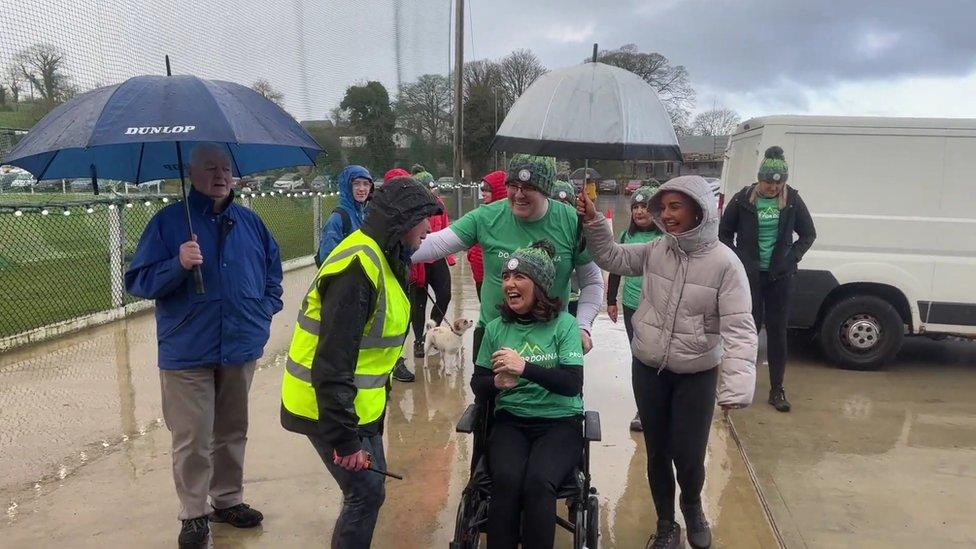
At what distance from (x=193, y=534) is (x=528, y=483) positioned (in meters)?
1.51

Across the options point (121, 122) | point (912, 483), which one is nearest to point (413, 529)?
point (121, 122)

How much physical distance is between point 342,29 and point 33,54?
230 inches

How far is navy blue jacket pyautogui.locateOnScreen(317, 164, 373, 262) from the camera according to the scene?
4.60 meters

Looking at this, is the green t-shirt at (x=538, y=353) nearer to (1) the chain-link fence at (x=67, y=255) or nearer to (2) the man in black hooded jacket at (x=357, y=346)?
(2) the man in black hooded jacket at (x=357, y=346)

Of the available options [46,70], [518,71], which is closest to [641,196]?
[46,70]

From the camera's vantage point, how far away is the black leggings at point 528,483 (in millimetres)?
2635

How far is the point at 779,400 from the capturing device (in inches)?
204

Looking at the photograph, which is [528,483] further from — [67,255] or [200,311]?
[67,255]

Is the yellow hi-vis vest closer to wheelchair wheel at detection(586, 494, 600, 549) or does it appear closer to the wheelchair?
the wheelchair

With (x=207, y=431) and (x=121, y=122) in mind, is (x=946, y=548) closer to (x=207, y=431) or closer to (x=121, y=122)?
(x=207, y=431)

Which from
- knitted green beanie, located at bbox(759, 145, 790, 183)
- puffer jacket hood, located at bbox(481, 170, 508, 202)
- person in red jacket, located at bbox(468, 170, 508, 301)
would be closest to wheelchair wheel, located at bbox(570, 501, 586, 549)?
person in red jacket, located at bbox(468, 170, 508, 301)

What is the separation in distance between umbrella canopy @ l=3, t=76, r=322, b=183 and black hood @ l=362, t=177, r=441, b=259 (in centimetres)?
61

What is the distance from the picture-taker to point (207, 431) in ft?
9.77

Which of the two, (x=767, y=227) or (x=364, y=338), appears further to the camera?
(x=767, y=227)
